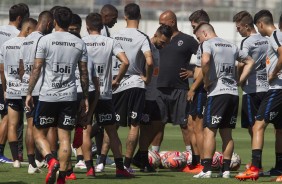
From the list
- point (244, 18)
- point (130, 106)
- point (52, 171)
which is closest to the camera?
point (52, 171)

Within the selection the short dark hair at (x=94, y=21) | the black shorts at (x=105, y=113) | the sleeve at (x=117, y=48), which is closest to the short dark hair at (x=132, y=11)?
the short dark hair at (x=94, y=21)

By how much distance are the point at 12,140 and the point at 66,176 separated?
2923 mm

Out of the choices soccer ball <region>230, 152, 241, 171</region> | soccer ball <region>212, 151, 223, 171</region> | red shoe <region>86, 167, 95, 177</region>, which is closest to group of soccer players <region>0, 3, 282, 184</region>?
red shoe <region>86, 167, 95, 177</region>

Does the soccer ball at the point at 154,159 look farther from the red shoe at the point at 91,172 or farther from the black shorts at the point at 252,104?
the red shoe at the point at 91,172

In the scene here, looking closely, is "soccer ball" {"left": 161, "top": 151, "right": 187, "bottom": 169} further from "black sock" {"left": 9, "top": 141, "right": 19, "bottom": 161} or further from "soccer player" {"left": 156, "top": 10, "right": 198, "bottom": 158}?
"black sock" {"left": 9, "top": 141, "right": 19, "bottom": 161}

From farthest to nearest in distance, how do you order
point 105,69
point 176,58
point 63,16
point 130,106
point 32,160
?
1. point 176,58
2. point 130,106
3. point 32,160
4. point 105,69
5. point 63,16

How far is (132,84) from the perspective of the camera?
15570 mm

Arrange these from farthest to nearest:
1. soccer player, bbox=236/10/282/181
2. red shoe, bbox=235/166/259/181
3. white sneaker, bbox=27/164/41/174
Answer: white sneaker, bbox=27/164/41/174, soccer player, bbox=236/10/282/181, red shoe, bbox=235/166/259/181

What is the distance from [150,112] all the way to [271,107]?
255 centimetres

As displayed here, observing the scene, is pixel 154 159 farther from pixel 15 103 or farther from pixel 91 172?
pixel 15 103

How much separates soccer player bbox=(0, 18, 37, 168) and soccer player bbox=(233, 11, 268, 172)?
3308 millimetres

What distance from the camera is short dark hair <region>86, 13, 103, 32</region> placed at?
589 inches

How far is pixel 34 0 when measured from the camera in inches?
1403

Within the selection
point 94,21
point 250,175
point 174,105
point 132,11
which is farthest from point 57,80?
point 174,105
